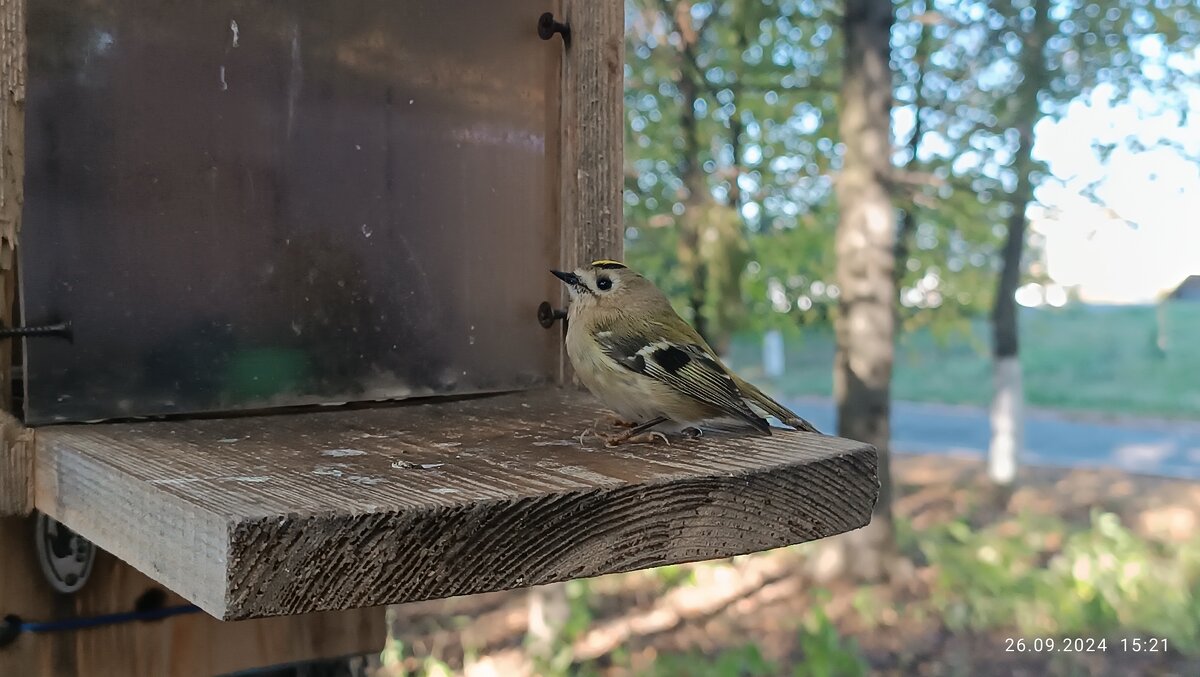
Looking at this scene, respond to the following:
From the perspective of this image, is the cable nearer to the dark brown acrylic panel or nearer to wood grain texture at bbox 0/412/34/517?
wood grain texture at bbox 0/412/34/517

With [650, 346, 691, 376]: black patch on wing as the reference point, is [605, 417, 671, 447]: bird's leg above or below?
below

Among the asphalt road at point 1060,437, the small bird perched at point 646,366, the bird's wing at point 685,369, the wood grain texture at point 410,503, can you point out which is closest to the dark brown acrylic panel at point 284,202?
the wood grain texture at point 410,503

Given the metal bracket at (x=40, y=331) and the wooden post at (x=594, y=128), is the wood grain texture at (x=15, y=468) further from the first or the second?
the wooden post at (x=594, y=128)

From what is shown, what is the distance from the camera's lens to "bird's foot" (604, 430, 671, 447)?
168 cm

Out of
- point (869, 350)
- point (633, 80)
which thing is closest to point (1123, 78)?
point (869, 350)

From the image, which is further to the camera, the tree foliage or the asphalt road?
the asphalt road

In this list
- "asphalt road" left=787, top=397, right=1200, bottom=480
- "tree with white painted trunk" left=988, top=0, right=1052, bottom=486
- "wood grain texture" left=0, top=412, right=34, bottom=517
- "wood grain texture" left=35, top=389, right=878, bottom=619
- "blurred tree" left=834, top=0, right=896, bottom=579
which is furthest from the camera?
"asphalt road" left=787, top=397, right=1200, bottom=480

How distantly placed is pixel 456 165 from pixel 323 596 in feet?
4.39

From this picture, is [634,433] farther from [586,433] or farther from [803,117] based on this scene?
[803,117]

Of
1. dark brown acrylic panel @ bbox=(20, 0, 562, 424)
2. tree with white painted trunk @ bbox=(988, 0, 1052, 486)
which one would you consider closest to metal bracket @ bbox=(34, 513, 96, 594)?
dark brown acrylic panel @ bbox=(20, 0, 562, 424)

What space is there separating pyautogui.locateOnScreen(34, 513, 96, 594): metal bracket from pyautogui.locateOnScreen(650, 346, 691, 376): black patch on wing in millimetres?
1058

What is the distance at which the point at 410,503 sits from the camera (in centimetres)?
112

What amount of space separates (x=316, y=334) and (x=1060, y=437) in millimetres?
10357

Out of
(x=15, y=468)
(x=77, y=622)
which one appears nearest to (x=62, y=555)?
(x=77, y=622)
